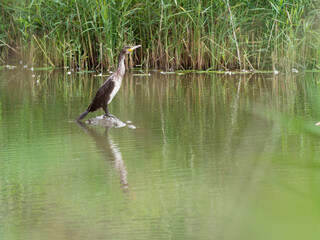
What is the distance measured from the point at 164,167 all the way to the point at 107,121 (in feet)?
6.64

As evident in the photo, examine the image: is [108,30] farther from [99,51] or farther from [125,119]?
[125,119]

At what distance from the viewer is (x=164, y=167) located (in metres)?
3.01

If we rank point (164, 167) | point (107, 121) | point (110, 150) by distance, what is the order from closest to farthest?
point (164, 167) < point (110, 150) < point (107, 121)

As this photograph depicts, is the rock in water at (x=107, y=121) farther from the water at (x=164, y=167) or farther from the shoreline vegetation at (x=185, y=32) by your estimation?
the shoreline vegetation at (x=185, y=32)

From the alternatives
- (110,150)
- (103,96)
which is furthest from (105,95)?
(110,150)

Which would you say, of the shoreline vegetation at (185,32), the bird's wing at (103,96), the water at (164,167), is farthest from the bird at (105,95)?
the shoreline vegetation at (185,32)

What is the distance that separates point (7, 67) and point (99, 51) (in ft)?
7.23

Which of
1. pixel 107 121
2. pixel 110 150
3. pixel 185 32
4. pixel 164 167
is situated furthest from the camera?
pixel 185 32

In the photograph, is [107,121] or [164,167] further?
[107,121]

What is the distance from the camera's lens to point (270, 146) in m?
3.68

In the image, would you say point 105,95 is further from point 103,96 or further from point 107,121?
point 107,121

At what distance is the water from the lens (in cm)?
123

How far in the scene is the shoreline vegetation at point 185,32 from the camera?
9.10 metres

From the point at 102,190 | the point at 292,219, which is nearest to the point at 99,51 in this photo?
the point at 102,190
